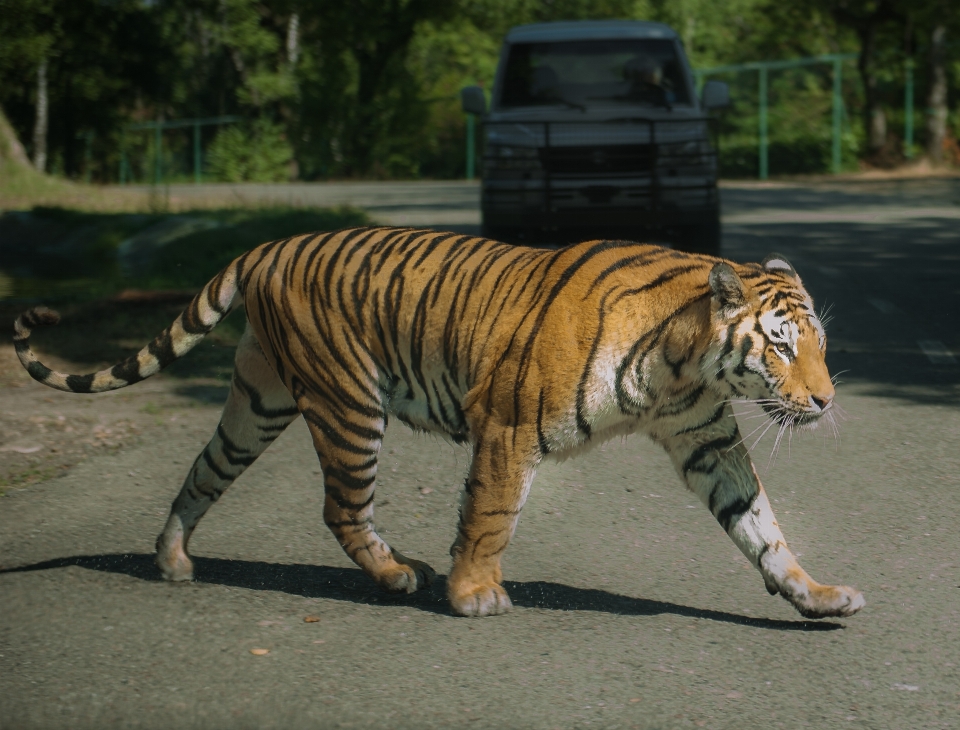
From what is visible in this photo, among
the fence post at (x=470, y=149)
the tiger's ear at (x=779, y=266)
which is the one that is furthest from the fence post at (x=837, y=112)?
the tiger's ear at (x=779, y=266)

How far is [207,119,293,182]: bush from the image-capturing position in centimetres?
3344

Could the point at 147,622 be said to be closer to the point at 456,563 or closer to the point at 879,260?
the point at 456,563

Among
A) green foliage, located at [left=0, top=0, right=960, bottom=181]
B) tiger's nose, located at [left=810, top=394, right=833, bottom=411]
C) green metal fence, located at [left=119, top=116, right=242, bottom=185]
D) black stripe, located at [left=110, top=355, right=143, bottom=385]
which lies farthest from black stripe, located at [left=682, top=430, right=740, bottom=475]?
green metal fence, located at [left=119, top=116, right=242, bottom=185]

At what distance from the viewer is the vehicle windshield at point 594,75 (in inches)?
466

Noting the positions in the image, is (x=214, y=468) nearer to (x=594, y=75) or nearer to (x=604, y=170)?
(x=604, y=170)

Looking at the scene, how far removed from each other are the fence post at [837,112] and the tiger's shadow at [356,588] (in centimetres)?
2422

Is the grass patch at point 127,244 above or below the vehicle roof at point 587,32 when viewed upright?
below

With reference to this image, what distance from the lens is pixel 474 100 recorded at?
11977 millimetres

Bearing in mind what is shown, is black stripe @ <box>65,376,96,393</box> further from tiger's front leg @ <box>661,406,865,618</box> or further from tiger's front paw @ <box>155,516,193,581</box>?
tiger's front leg @ <box>661,406,865,618</box>

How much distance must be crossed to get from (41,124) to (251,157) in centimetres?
537

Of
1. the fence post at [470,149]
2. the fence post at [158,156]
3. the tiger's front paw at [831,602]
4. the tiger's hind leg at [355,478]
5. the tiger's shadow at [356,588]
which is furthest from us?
the fence post at [158,156]

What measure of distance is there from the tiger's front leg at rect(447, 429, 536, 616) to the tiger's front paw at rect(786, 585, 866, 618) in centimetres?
99

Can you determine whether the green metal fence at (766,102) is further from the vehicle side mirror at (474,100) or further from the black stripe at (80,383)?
the black stripe at (80,383)

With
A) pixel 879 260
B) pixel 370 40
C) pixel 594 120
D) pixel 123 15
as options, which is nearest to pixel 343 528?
pixel 594 120
